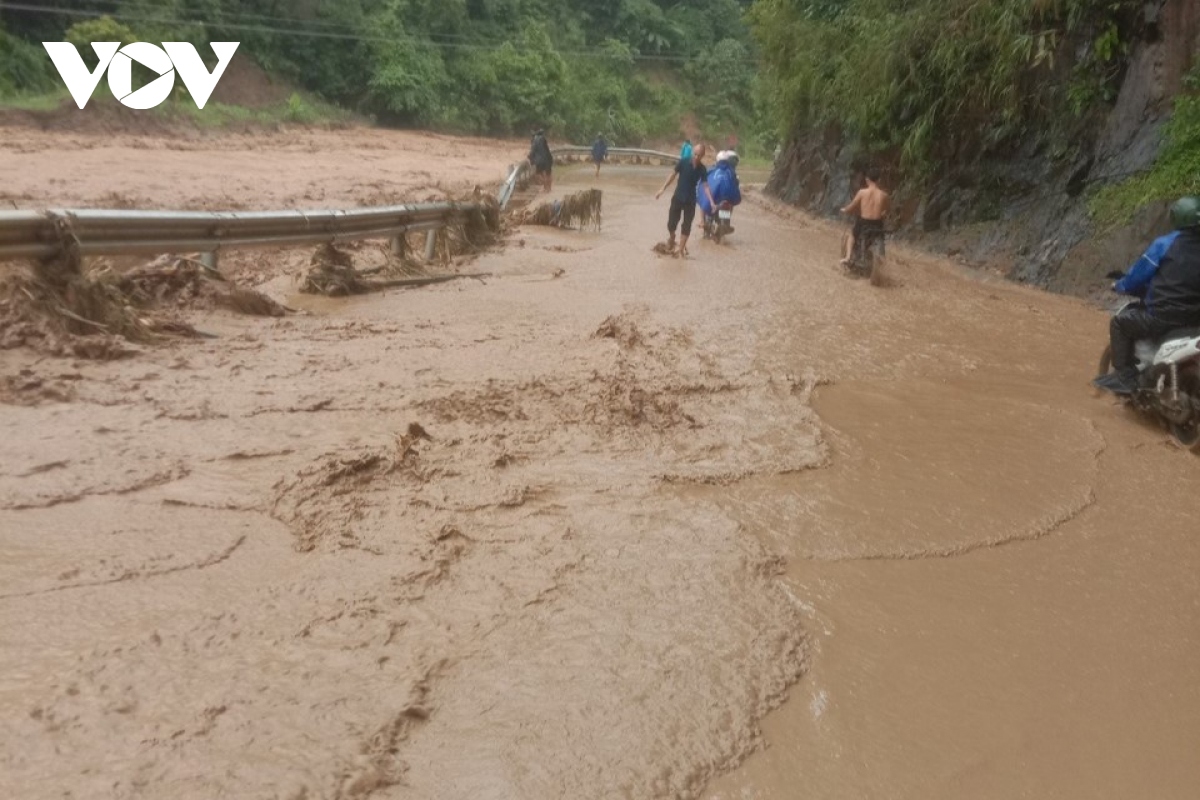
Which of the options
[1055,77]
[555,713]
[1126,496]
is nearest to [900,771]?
[555,713]

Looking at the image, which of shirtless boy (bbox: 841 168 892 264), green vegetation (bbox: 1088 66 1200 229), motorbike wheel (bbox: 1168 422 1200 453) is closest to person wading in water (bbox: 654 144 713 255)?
shirtless boy (bbox: 841 168 892 264)

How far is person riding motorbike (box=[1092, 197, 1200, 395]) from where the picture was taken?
640 centimetres

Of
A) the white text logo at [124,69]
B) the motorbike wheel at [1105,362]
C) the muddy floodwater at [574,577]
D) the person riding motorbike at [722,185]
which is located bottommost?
the muddy floodwater at [574,577]

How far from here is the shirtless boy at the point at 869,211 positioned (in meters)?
12.6

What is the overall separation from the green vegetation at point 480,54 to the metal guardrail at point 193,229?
67.0 ft

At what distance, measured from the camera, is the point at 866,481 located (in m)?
5.14

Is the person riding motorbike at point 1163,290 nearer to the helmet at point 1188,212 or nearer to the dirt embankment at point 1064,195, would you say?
the helmet at point 1188,212

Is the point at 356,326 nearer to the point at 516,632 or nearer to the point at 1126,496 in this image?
the point at 516,632

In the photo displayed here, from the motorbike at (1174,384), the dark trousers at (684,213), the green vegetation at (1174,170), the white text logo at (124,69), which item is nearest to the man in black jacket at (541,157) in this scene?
the dark trousers at (684,213)

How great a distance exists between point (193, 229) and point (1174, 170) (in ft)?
31.7

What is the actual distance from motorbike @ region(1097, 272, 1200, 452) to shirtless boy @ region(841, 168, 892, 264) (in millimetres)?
6131

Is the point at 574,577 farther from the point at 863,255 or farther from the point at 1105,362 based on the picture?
the point at 863,255

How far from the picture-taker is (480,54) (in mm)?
46500

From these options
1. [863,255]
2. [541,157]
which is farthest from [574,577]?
[541,157]
